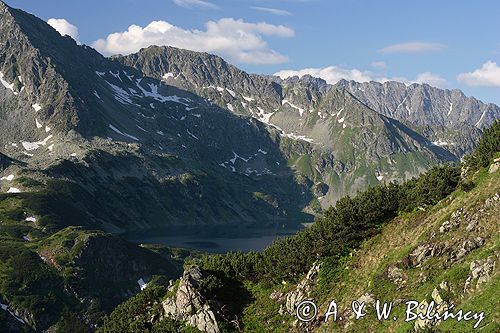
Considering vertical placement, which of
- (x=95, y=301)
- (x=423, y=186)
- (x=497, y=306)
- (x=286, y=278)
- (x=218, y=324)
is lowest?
(x=95, y=301)

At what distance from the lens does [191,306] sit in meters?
59.1

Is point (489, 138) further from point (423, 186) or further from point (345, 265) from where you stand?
point (345, 265)

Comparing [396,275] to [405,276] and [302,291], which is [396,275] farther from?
[302,291]

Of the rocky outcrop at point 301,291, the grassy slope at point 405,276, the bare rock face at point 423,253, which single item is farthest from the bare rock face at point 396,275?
the rocky outcrop at point 301,291

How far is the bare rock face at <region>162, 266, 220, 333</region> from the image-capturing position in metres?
57.2

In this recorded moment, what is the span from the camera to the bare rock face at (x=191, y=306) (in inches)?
2251

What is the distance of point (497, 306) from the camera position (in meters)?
34.9

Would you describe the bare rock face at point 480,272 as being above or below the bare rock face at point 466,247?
Result: below

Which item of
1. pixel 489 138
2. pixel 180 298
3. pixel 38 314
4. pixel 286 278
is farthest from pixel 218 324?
pixel 38 314

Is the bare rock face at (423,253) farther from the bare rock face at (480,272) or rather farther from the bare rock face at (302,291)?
the bare rock face at (302,291)

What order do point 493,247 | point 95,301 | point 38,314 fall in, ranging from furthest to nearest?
point 95,301, point 38,314, point 493,247

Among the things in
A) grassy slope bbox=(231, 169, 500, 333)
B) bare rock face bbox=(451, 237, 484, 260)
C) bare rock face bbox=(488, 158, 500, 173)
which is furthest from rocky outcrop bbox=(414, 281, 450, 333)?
bare rock face bbox=(488, 158, 500, 173)

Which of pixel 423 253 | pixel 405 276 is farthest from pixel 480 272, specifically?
pixel 405 276

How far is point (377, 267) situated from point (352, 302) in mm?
4825
